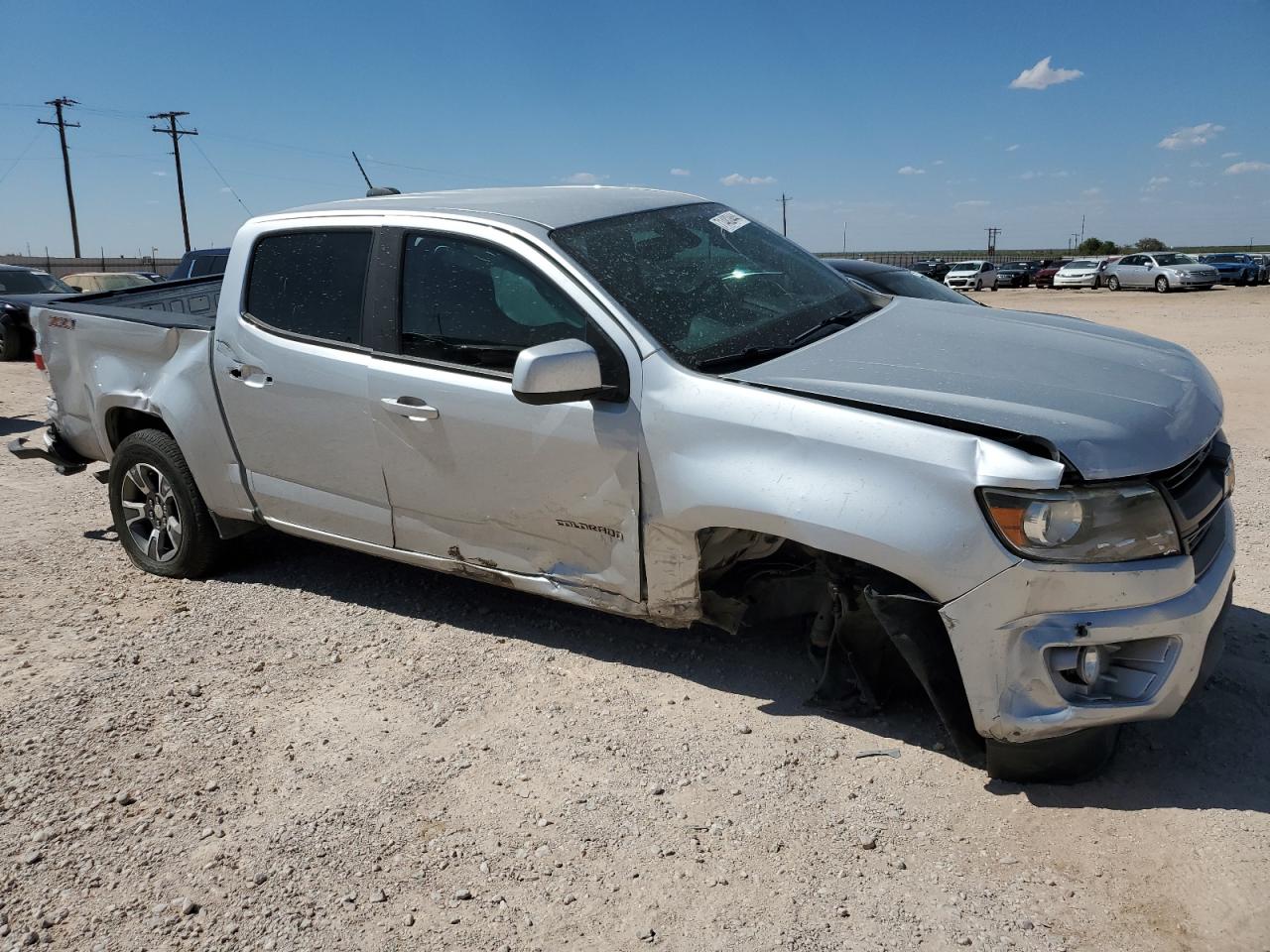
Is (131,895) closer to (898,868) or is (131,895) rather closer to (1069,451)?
(898,868)

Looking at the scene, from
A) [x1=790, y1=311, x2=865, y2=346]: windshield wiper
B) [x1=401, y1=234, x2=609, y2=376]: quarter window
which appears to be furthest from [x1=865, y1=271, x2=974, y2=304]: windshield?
[x1=401, y1=234, x2=609, y2=376]: quarter window

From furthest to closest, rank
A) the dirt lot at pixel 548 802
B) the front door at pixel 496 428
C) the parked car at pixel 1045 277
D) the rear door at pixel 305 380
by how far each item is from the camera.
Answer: the parked car at pixel 1045 277, the rear door at pixel 305 380, the front door at pixel 496 428, the dirt lot at pixel 548 802

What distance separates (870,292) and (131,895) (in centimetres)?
364

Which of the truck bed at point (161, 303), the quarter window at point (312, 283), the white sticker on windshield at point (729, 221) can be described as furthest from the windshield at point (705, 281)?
the truck bed at point (161, 303)

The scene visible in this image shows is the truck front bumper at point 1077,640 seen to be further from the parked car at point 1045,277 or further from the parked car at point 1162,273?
the parked car at point 1045,277

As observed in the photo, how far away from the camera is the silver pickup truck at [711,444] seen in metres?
2.85

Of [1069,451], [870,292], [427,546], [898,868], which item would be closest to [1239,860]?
[898,868]

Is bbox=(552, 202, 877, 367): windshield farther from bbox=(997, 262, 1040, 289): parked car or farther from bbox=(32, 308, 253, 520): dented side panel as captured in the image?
bbox=(997, 262, 1040, 289): parked car

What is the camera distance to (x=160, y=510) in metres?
5.27

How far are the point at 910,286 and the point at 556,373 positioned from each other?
18.1 ft

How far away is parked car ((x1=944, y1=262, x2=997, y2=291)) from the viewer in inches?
1823

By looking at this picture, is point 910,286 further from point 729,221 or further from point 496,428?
point 496,428

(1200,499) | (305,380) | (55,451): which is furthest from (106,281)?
(1200,499)

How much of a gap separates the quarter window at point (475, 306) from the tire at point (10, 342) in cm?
1480
